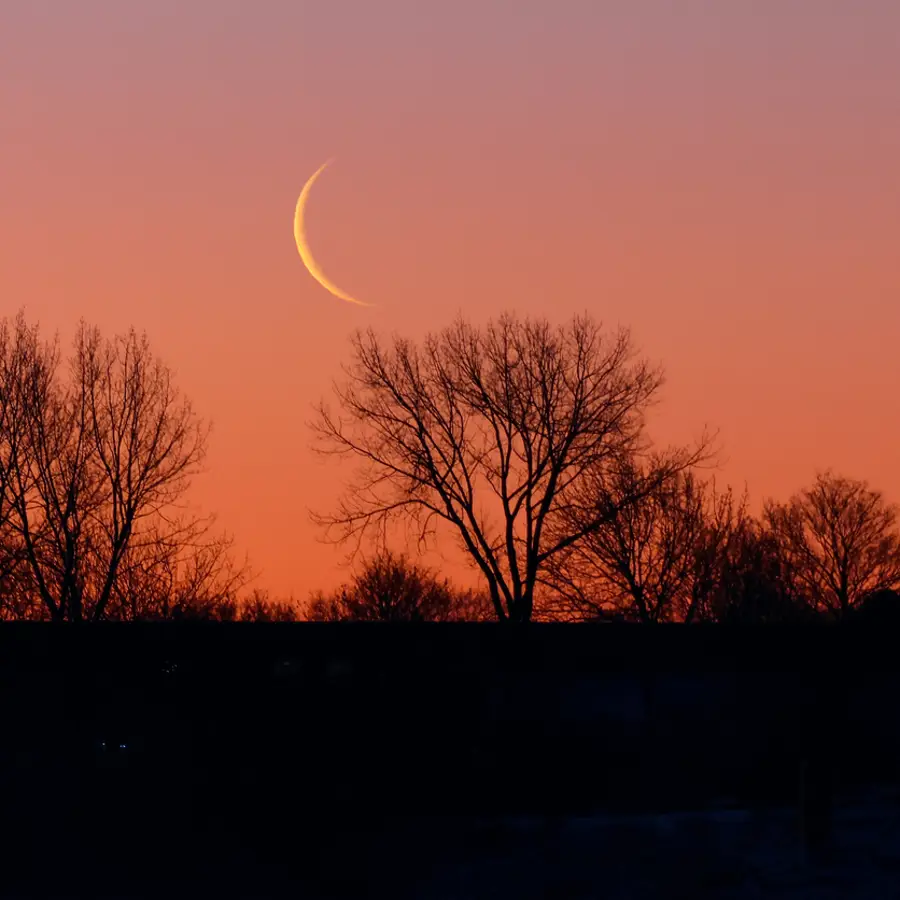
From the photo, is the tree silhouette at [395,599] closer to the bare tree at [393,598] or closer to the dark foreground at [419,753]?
the bare tree at [393,598]

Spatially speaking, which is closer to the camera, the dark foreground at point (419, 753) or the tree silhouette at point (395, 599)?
the dark foreground at point (419, 753)

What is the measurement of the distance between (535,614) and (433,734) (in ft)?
68.8

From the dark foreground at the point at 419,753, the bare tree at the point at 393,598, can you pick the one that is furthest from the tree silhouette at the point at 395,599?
the dark foreground at the point at 419,753

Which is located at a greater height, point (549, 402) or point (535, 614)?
point (549, 402)

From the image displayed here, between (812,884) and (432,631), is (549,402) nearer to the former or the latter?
(432,631)

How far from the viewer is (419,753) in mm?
26125

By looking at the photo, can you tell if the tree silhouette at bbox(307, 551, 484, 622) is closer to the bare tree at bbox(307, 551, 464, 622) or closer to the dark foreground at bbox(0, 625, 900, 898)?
the bare tree at bbox(307, 551, 464, 622)

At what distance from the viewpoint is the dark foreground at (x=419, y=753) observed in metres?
17.1

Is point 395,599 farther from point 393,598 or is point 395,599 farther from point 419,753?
point 419,753

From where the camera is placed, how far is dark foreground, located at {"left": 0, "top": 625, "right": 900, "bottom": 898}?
1711 cm

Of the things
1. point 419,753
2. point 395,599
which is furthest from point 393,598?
point 419,753

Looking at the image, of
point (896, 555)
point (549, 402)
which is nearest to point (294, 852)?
point (549, 402)

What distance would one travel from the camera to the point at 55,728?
86.4ft

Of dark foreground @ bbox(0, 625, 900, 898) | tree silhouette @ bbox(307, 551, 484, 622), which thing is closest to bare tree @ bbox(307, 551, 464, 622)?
tree silhouette @ bbox(307, 551, 484, 622)
